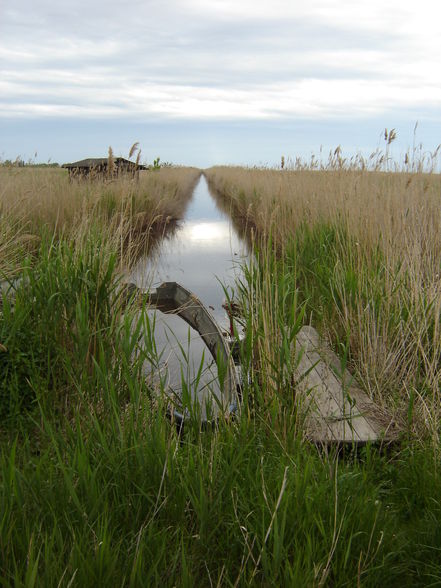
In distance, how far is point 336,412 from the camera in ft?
9.01

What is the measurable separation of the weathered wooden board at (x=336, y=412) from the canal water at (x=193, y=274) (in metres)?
0.69

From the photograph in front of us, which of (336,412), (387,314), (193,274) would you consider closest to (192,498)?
(336,412)

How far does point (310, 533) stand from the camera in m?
1.56

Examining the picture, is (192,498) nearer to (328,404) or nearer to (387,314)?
(328,404)

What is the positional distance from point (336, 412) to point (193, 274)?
16.4 feet

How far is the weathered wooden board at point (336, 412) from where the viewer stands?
2418mm

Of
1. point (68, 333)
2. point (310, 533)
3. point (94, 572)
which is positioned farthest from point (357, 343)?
point (94, 572)

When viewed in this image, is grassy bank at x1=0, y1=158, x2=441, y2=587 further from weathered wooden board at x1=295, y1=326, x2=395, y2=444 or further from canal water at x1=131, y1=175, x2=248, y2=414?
canal water at x1=131, y1=175, x2=248, y2=414

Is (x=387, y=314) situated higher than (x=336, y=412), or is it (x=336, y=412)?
(x=387, y=314)

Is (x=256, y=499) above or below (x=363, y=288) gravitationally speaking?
below

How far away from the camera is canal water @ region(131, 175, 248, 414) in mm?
3717

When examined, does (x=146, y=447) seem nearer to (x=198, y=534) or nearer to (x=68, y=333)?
(x=198, y=534)

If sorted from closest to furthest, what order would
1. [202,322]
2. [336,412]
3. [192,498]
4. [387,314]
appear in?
[192,498] → [336,412] → [387,314] → [202,322]

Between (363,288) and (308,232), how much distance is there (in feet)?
7.42
